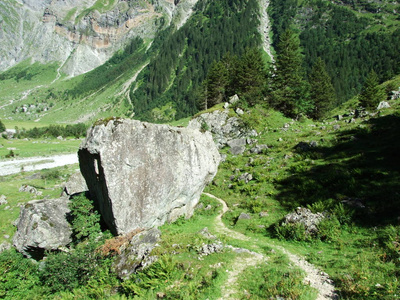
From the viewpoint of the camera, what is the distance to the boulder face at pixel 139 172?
50.8 ft

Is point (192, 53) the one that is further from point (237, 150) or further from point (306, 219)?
point (306, 219)

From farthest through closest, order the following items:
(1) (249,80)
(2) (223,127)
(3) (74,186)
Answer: (1) (249,80), (2) (223,127), (3) (74,186)

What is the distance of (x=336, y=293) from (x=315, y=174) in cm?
1425

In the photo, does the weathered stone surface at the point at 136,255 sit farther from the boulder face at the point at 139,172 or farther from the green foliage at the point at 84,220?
the green foliage at the point at 84,220

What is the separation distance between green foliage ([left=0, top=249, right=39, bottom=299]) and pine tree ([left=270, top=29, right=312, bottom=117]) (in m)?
47.7

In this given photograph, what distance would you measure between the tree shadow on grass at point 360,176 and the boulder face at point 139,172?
30.4 feet

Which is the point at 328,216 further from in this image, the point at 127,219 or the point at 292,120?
the point at 292,120

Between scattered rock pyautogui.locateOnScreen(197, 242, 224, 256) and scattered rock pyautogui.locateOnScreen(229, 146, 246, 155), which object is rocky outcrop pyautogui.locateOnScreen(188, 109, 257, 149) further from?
scattered rock pyautogui.locateOnScreen(197, 242, 224, 256)

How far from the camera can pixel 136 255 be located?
12.3 meters

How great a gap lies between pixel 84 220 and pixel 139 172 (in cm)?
563

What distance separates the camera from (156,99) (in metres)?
153

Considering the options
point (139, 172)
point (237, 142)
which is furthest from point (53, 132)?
point (139, 172)

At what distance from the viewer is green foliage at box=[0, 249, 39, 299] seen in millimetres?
12258

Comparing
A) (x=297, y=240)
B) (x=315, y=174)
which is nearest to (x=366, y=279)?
(x=297, y=240)
